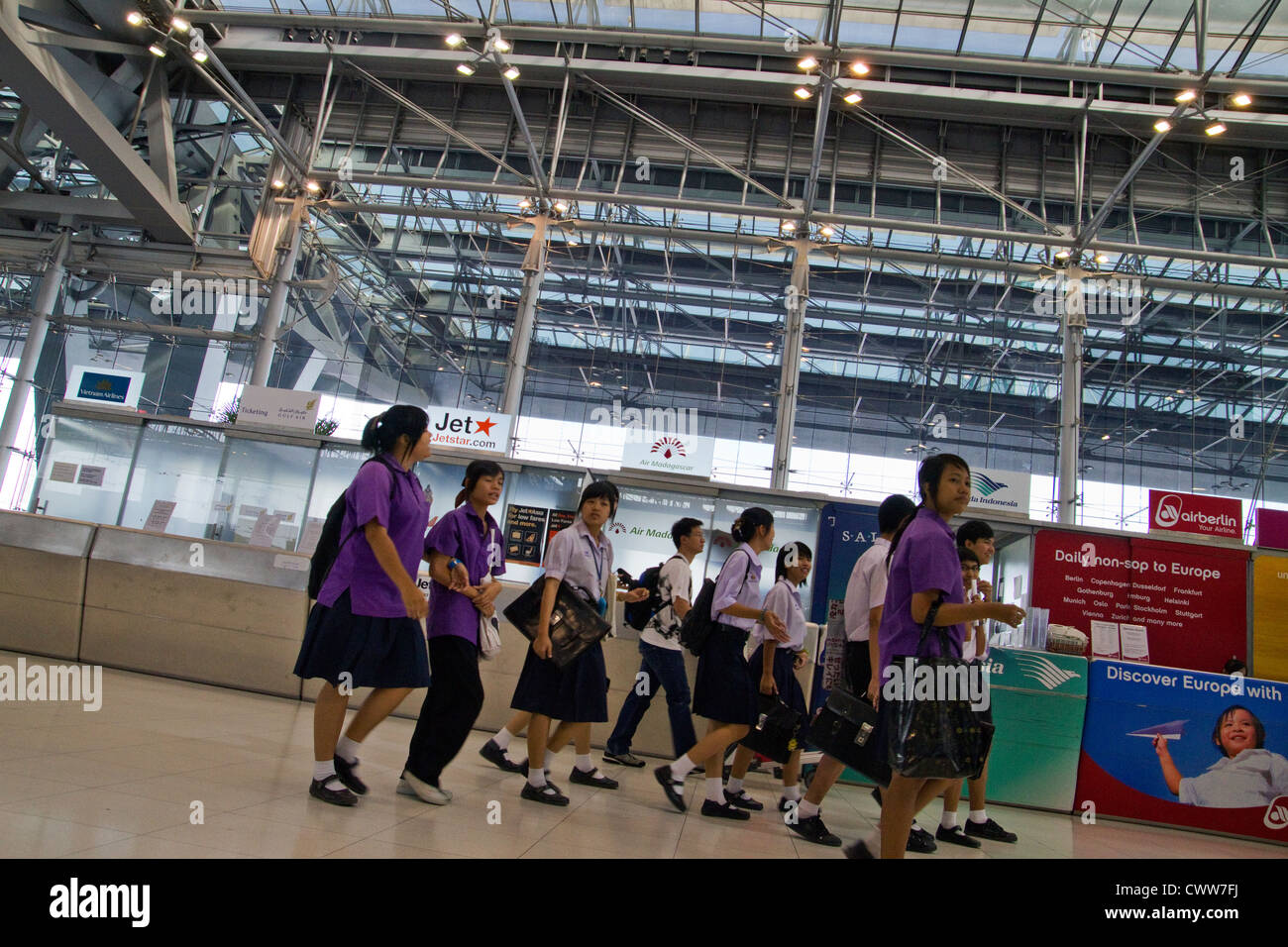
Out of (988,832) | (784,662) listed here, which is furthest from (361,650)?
(988,832)

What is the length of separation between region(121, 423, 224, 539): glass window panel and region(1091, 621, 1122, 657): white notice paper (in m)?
11.5

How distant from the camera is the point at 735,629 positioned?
4.37 metres

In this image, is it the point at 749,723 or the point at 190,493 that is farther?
the point at 190,493

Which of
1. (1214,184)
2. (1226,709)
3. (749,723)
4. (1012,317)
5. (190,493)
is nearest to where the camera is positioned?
(749,723)

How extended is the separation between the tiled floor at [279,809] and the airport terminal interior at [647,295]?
5.04 ft

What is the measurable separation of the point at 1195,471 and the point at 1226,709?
13302mm

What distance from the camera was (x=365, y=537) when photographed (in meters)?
3.27

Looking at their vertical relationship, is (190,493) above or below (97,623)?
above

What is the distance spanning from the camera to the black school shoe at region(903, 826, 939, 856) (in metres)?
4.05

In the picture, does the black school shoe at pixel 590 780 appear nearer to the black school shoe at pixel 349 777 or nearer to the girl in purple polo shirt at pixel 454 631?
the girl in purple polo shirt at pixel 454 631

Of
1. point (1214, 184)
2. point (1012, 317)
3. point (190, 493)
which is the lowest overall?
point (190, 493)

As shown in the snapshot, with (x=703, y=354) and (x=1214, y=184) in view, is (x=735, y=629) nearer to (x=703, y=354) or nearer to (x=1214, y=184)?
(x=703, y=354)
